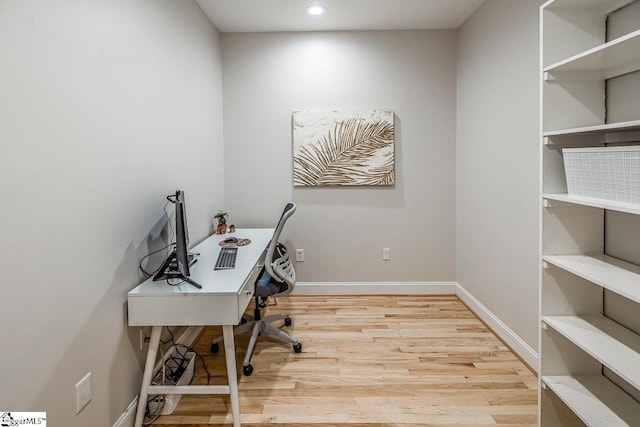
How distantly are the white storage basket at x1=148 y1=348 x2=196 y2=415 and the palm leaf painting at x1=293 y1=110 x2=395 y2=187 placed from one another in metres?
2.05

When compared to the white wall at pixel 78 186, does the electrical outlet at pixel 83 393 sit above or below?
below

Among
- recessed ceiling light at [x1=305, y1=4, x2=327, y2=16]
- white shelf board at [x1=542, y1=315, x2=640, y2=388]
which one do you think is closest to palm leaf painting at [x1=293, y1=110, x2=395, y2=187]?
recessed ceiling light at [x1=305, y1=4, x2=327, y2=16]

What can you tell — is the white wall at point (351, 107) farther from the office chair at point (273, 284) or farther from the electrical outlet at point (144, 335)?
the electrical outlet at point (144, 335)

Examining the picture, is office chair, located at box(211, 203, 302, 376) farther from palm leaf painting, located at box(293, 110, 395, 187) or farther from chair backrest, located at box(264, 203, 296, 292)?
palm leaf painting, located at box(293, 110, 395, 187)

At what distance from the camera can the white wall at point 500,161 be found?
254 cm

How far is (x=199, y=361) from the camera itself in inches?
106

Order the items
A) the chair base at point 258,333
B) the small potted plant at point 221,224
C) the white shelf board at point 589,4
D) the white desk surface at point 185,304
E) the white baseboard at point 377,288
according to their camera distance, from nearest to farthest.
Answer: the white shelf board at point 589,4
the white desk surface at point 185,304
the chair base at point 258,333
the small potted plant at point 221,224
the white baseboard at point 377,288

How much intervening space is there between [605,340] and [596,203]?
1.96 feet

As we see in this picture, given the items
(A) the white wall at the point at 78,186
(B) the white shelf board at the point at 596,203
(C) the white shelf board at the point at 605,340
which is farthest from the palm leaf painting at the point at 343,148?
(C) the white shelf board at the point at 605,340

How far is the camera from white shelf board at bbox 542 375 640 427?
1548mm

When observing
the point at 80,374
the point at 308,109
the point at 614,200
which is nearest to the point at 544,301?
the point at 614,200

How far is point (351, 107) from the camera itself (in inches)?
152

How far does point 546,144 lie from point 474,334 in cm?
184

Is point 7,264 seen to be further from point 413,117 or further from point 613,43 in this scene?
point 413,117
